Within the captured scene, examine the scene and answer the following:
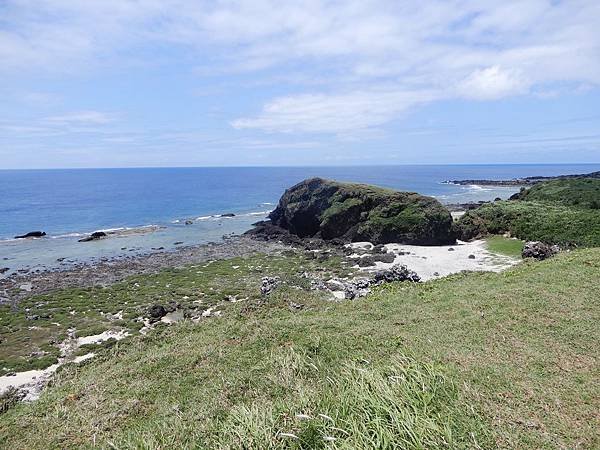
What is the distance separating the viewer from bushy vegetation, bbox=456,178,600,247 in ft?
120

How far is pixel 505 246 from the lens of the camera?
129ft

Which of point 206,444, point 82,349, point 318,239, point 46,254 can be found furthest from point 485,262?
point 46,254

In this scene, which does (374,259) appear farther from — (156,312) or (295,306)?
(295,306)

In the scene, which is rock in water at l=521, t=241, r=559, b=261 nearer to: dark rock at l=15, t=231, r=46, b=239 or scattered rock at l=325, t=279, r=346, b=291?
scattered rock at l=325, t=279, r=346, b=291

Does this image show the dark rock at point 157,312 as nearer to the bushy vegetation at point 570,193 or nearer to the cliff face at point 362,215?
the cliff face at point 362,215

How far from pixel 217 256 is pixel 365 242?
16.1 meters

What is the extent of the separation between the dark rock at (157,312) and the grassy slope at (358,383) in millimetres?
9972

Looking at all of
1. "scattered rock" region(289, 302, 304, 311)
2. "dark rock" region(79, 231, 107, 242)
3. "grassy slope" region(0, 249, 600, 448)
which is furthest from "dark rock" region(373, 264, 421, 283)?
"dark rock" region(79, 231, 107, 242)

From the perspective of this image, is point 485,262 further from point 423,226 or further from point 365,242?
point 365,242

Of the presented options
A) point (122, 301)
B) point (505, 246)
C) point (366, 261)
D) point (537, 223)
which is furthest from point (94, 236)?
point (537, 223)

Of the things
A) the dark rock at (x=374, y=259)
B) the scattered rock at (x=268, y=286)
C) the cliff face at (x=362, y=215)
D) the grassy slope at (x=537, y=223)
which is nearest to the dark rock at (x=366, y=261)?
the dark rock at (x=374, y=259)

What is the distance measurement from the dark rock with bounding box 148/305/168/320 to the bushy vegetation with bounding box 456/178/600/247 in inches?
1281

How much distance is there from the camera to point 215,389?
9.82 meters

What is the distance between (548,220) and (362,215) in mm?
18915
